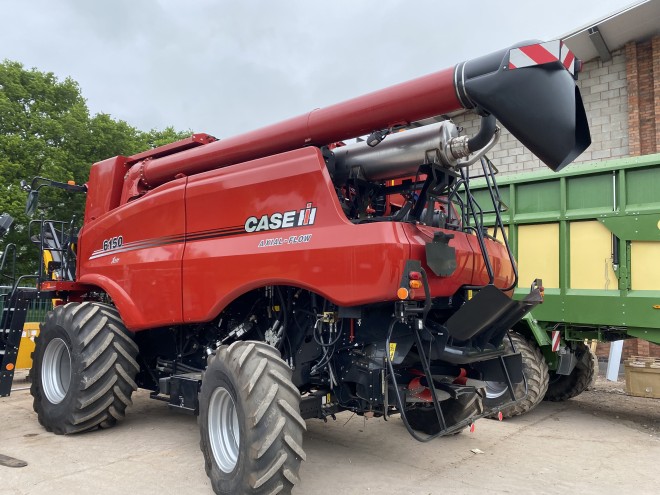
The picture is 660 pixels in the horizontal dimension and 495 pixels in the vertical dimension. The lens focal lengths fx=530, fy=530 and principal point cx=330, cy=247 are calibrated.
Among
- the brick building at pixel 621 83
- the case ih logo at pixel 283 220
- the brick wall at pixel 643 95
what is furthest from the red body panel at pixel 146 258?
the brick wall at pixel 643 95

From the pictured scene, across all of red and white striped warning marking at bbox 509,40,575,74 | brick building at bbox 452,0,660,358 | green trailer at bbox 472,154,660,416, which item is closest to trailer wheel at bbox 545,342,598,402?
green trailer at bbox 472,154,660,416

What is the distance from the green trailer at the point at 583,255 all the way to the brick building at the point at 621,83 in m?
3.94

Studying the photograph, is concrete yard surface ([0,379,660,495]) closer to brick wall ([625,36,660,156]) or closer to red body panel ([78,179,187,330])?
red body panel ([78,179,187,330])

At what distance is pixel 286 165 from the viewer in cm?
415

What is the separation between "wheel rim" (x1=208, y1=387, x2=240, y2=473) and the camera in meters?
3.93

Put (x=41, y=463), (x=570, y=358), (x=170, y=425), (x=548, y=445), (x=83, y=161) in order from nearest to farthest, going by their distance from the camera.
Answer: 1. (x=41, y=463)
2. (x=548, y=445)
3. (x=170, y=425)
4. (x=570, y=358)
5. (x=83, y=161)

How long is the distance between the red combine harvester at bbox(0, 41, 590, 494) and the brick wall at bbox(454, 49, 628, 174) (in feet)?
25.4

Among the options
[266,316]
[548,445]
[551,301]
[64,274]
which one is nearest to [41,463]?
[266,316]

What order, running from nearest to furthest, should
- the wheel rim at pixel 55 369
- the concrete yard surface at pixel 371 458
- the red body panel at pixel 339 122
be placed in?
1. the red body panel at pixel 339 122
2. the concrete yard surface at pixel 371 458
3. the wheel rim at pixel 55 369

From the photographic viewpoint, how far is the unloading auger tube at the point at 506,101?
10.9ft

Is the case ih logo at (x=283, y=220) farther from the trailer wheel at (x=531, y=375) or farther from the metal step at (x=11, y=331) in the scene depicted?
the trailer wheel at (x=531, y=375)

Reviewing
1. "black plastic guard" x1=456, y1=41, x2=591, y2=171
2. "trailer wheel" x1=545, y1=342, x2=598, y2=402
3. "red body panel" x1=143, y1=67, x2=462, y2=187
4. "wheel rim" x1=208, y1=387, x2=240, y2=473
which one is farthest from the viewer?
"trailer wheel" x1=545, y1=342, x2=598, y2=402

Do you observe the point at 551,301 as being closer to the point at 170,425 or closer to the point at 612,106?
the point at 170,425

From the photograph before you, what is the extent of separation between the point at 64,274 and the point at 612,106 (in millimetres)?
11361
